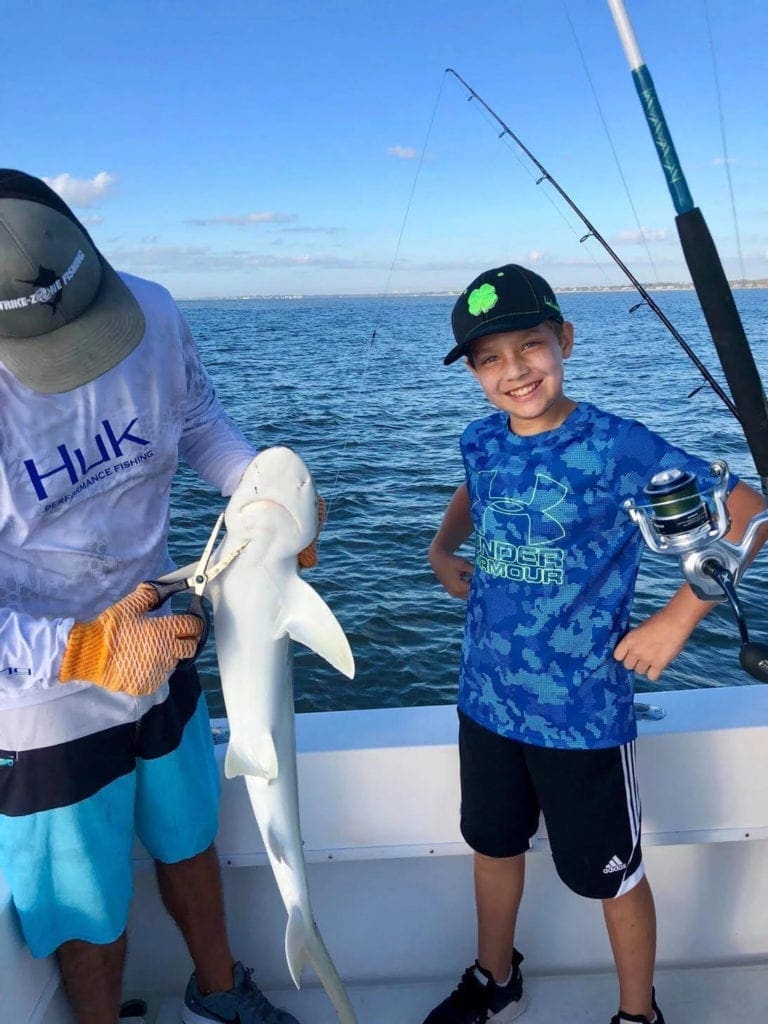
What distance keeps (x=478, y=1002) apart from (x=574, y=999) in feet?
1.25

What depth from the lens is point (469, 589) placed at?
246cm

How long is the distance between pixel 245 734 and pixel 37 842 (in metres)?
0.59

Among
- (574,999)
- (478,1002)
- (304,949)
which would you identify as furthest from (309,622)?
(574,999)

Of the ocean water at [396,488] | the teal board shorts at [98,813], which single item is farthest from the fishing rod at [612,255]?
the teal board shorts at [98,813]

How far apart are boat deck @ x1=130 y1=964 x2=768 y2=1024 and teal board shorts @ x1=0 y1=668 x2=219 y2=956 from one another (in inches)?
34.5

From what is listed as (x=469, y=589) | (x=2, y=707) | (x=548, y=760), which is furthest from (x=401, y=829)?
(x=2, y=707)

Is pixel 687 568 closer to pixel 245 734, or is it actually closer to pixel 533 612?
pixel 533 612

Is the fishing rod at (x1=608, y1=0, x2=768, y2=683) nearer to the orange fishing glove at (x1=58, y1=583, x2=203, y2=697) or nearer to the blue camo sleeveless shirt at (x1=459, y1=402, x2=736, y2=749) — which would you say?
the blue camo sleeveless shirt at (x1=459, y1=402, x2=736, y2=749)

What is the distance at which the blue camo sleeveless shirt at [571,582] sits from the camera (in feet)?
6.84

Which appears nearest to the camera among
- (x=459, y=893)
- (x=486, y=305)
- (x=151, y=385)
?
(x=151, y=385)

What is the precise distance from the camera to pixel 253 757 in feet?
6.23

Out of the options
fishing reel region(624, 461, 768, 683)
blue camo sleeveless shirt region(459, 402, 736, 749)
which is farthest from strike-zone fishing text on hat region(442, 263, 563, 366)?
fishing reel region(624, 461, 768, 683)

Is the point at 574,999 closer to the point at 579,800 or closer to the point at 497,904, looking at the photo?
the point at 497,904

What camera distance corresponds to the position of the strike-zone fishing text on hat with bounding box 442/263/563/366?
217 centimetres
